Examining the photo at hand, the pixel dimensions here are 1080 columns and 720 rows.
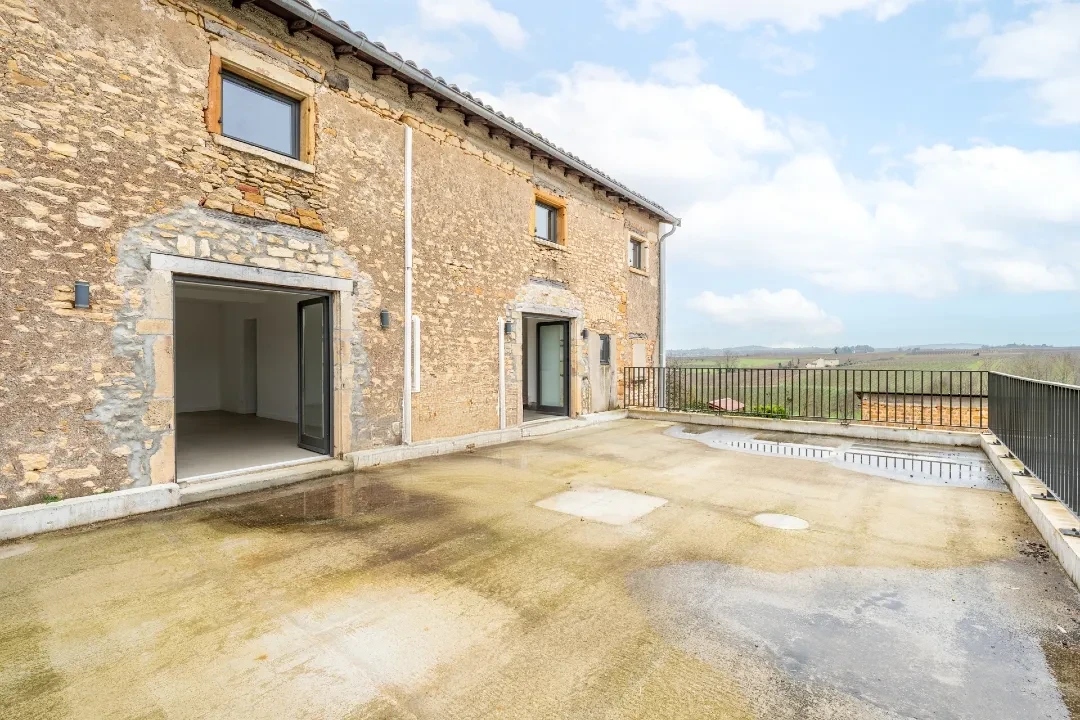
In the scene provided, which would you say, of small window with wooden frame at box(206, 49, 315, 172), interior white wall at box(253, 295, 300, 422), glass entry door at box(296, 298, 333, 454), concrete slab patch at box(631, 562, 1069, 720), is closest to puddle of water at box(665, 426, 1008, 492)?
concrete slab patch at box(631, 562, 1069, 720)

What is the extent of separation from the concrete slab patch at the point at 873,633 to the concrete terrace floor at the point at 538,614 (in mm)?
12

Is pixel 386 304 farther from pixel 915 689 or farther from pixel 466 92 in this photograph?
pixel 915 689

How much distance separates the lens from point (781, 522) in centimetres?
387

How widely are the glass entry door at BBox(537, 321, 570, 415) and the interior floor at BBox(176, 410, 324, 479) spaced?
501cm

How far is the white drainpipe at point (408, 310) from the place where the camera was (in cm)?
642

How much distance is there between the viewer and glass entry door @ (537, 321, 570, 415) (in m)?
10.1

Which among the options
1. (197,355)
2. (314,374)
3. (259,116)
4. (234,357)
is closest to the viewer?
(259,116)

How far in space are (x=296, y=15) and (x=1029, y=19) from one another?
420 inches

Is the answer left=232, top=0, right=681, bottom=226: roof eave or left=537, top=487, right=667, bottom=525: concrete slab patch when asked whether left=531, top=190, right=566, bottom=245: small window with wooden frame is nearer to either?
left=232, top=0, right=681, bottom=226: roof eave

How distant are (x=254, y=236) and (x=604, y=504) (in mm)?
4497

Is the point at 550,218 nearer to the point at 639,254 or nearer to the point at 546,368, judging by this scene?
the point at 546,368

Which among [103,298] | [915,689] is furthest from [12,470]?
[915,689]

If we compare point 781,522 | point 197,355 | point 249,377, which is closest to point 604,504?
point 781,522

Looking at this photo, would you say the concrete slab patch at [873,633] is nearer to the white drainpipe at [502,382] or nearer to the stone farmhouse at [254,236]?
the stone farmhouse at [254,236]
